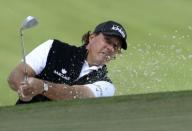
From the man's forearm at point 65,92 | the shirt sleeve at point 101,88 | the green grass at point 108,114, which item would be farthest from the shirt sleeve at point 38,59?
the green grass at point 108,114

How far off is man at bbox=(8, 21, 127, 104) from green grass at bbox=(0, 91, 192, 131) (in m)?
0.93

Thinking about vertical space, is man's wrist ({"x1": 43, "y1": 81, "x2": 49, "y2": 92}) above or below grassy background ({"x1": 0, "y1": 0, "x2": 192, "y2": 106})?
below

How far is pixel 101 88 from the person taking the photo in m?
3.62

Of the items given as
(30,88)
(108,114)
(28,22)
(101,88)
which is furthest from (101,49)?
(108,114)

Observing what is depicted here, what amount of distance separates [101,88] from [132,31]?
2.57 meters

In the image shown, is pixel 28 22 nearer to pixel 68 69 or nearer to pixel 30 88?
pixel 30 88

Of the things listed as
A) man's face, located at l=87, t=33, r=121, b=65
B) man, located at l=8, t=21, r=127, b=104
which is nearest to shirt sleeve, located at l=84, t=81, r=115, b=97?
man, located at l=8, t=21, r=127, b=104

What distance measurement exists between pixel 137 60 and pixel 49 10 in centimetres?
88

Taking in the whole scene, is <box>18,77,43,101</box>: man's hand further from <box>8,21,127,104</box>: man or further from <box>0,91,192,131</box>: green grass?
<box>0,91,192,131</box>: green grass

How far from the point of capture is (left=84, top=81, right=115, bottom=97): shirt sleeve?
3.59m

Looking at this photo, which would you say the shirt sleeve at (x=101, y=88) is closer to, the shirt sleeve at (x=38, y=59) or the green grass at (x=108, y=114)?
the shirt sleeve at (x=38, y=59)

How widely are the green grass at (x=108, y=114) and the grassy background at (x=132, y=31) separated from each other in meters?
3.11

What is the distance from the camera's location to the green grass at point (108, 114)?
2.04m

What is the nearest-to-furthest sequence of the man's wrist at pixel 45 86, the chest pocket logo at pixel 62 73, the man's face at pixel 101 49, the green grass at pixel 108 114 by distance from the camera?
the green grass at pixel 108 114
the man's wrist at pixel 45 86
the chest pocket logo at pixel 62 73
the man's face at pixel 101 49
